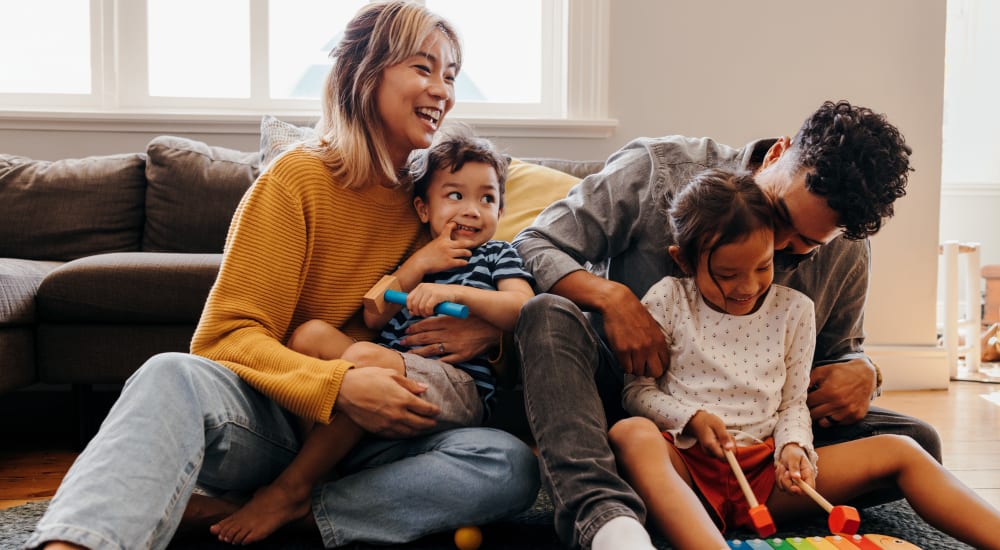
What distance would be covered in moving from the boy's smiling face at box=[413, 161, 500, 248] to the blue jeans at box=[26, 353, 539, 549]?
349 mm

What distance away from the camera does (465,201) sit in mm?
1418

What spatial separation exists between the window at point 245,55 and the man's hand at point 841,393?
1.62m

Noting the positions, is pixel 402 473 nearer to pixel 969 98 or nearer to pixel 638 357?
pixel 638 357

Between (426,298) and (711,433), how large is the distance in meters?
0.46

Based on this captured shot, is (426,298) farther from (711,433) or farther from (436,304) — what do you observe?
(711,433)

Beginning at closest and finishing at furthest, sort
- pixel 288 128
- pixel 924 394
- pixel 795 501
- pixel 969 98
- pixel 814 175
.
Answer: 1. pixel 814 175
2. pixel 795 501
3. pixel 288 128
4. pixel 924 394
5. pixel 969 98

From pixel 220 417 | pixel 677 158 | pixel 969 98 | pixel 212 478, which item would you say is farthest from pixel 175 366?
pixel 969 98

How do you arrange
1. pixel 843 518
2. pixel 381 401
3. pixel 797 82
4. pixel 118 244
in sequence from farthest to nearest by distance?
pixel 797 82
pixel 118 244
pixel 381 401
pixel 843 518

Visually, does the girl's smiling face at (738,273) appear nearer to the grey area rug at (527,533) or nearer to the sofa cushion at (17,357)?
the grey area rug at (527,533)

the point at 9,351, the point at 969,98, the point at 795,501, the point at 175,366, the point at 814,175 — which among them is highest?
the point at 969,98

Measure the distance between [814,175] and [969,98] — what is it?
3.62 m

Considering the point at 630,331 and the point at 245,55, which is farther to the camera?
the point at 245,55

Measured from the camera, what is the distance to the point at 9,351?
5.79ft

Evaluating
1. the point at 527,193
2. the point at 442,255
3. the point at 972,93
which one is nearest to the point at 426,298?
the point at 442,255
